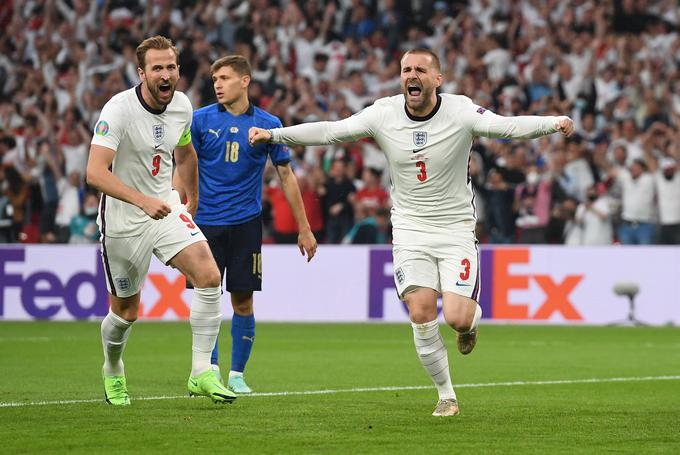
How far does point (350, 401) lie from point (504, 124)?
245cm

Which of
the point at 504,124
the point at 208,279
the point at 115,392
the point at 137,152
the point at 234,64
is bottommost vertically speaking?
the point at 115,392

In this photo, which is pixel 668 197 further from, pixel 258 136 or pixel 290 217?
pixel 258 136

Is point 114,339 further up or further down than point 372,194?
further down

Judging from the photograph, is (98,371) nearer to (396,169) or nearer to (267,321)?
(396,169)

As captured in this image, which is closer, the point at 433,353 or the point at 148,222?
the point at 433,353

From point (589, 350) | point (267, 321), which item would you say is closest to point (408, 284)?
point (589, 350)

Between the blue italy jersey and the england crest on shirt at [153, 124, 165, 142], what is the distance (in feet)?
4.65

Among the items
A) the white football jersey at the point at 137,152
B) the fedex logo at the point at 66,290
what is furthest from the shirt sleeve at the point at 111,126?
the fedex logo at the point at 66,290

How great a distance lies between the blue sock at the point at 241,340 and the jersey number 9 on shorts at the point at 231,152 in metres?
1.27

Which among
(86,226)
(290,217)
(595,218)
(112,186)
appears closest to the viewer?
(112,186)

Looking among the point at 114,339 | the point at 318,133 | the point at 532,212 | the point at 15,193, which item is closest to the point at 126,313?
the point at 114,339

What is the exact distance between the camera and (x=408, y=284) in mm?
8719

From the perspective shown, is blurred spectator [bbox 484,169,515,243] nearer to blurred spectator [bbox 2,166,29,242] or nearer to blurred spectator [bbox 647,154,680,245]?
blurred spectator [bbox 647,154,680,245]

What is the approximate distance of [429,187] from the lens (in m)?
8.86
